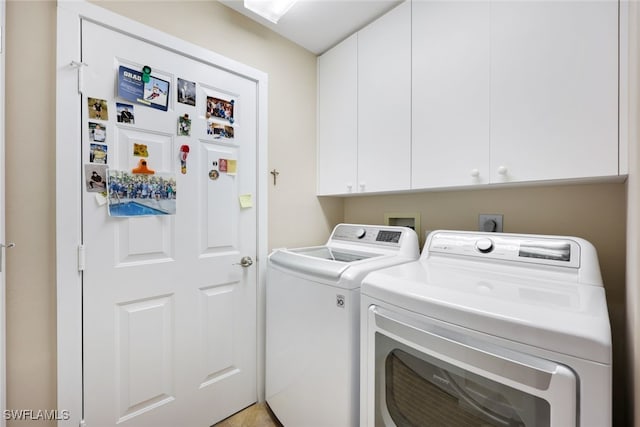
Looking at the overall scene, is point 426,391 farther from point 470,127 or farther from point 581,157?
point 470,127

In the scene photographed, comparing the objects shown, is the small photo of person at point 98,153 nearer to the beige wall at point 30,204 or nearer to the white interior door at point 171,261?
the white interior door at point 171,261

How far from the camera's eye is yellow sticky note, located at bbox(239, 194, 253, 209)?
166 cm

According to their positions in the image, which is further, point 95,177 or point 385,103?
point 385,103

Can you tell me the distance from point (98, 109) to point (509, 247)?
76.1 inches

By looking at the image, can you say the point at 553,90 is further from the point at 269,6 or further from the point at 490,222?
the point at 269,6

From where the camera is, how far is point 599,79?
0.96m

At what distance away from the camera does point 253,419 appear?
1603mm

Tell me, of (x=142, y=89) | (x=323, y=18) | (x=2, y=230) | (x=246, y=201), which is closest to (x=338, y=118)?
(x=323, y=18)

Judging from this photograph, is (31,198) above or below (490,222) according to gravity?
above

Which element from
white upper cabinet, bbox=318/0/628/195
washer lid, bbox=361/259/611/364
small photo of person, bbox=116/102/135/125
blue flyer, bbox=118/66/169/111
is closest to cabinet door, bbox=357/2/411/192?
white upper cabinet, bbox=318/0/628/195

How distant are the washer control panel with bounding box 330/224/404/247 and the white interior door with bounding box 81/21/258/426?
0.63 metres

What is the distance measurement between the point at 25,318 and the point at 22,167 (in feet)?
1.98

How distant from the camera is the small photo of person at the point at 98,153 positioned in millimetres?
1198

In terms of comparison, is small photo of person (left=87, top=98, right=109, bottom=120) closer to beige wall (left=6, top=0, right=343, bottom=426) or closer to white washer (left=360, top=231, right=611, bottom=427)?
beige wall (left=6, top=0, right=343, bottom=426)
